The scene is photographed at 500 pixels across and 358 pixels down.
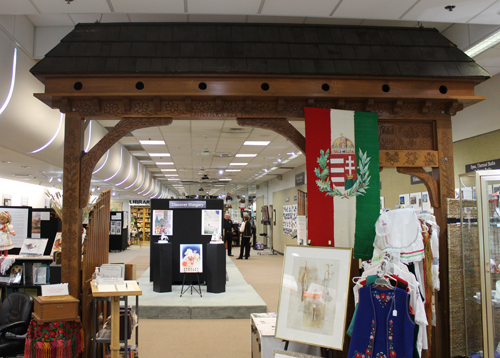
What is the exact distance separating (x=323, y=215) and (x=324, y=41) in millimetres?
1845

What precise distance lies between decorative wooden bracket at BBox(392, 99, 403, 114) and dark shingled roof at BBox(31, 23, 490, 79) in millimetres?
273

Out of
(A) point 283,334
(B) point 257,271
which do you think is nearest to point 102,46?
(A) point 283,334

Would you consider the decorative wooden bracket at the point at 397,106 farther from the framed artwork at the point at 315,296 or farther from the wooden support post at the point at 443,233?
the framed artwork at the point at 315,296

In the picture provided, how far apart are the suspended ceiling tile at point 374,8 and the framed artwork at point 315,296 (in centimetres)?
223

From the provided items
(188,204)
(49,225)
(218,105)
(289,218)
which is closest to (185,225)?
(188,204)

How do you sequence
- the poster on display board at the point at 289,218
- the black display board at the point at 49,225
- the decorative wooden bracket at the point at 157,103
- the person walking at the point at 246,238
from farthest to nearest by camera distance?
the person walking at the point at 246,238
the poster on display board at the point at 289,218
the black display board at the point at 49,225
the decorative wooden bracket at the point at 157,103

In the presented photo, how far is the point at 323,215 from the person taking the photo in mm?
3756

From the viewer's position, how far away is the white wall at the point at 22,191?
1314cm

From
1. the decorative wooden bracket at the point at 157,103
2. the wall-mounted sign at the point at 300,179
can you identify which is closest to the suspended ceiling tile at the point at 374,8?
the decorative wooden bracket at the point at 157,103

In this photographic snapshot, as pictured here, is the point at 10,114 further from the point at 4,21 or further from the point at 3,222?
the point at 3,222

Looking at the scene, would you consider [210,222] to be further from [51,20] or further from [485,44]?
[485,44]

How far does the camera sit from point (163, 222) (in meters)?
8.55

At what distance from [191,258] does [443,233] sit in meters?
5.26

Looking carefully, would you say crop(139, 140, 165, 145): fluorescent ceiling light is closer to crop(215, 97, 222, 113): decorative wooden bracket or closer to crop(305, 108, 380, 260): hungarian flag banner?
crop(215, 97, 222, 113): decorative wooden bracket
